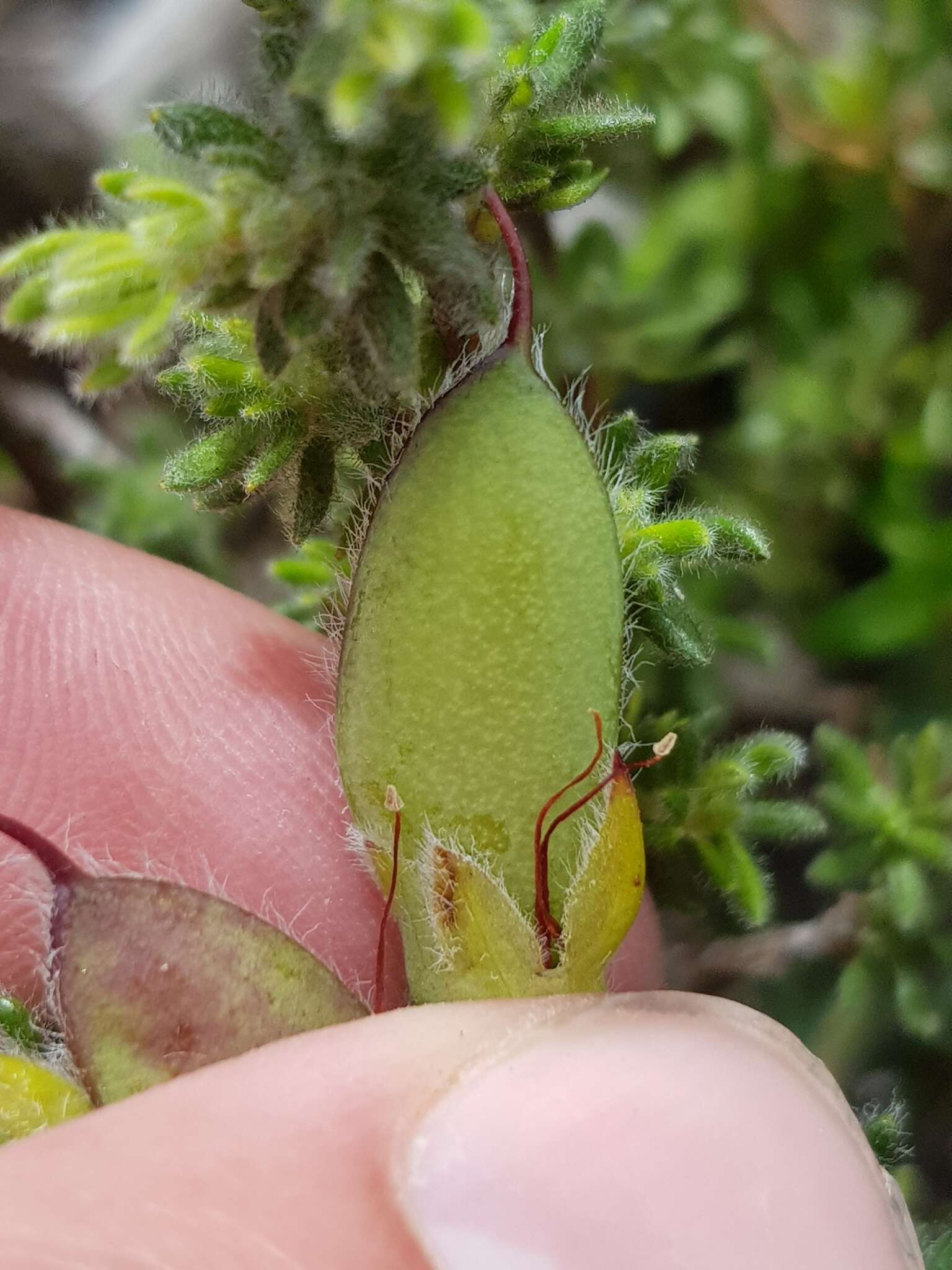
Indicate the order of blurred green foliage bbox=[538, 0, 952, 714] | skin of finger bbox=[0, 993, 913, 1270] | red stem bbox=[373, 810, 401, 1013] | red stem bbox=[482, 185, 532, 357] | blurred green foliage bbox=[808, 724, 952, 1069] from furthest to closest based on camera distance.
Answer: blurred green foliage bbox=[538, 0, 952, 714] < blurred green foliage bbox=[808, 724, 952, 1069] < red stem bbox=[373, 810, 401, 1013] < red stem bbox=[482, 185, 532, 357] < skin of finger bbox=[0, 993, 913, 1270]

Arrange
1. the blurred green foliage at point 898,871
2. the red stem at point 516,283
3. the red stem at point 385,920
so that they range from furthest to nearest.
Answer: the blurred green foliage at point 898,871 → the red stem at point 385,920 → the red stem at point 516,283

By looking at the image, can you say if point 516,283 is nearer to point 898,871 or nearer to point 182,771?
point 182,771

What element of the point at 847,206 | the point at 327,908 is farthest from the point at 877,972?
the point at 847,206

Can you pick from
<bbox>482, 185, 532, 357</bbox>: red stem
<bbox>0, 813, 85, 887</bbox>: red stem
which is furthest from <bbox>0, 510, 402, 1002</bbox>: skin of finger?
<bbox>482, 185, 532, 357</bbox>: red stem

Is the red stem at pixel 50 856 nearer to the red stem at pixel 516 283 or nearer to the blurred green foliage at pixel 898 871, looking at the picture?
the red stem at pixel 516 283

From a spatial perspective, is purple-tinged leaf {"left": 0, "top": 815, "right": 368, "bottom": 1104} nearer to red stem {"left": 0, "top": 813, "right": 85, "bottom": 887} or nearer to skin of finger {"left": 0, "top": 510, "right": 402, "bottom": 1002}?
red stem {"left": 0, "top": 813, "right": 85, "bottom": 887}

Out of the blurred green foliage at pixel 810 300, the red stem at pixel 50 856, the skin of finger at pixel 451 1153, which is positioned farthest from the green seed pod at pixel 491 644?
the blurred green foliage at pixel 810 300

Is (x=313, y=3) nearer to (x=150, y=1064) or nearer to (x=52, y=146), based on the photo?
(x=150, y=1064)
